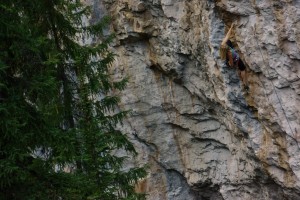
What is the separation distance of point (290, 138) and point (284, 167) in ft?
3.12

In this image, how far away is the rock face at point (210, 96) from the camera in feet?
36.5

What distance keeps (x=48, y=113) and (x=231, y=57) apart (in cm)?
615

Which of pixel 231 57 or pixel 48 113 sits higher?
pixel 231 57

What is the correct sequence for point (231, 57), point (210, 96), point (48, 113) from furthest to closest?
point (210, 96), point (231, 57), point (48, 113)

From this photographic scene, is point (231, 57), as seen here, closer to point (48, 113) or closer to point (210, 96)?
point (210, 96)

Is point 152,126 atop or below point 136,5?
below

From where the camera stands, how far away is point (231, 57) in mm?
11773

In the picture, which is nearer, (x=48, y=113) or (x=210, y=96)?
(x=48, y=113)

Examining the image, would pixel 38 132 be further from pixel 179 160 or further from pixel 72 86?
pixel 179 160

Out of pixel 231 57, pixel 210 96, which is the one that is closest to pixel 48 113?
pixel 231 57

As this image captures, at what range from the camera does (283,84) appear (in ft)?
36.5

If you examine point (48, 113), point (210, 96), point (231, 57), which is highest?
point (231, 57)

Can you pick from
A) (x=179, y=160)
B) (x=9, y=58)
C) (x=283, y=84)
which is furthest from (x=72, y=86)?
(x=179, y=160)

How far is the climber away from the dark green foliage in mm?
3720
